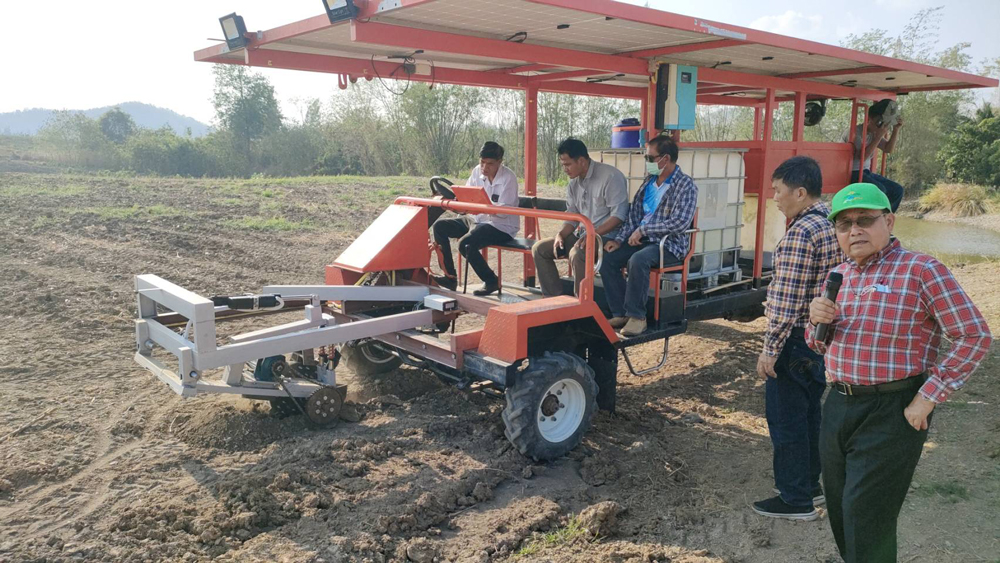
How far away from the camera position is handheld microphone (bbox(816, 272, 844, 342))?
2639 mm

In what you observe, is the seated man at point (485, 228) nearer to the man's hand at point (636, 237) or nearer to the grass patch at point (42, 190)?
the man's hand at point (636, 237)

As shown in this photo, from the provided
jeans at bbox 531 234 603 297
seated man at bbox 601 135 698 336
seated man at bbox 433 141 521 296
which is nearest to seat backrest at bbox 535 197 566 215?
seated man at bbox 433 141 521 296

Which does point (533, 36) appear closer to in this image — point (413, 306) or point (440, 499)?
point (413, 306)

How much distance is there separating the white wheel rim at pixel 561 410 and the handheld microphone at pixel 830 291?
214 cm

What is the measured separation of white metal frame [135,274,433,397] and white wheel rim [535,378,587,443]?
107 cm

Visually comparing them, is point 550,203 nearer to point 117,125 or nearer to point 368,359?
point 368,359

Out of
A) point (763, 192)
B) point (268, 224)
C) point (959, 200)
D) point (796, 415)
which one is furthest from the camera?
point (959, 200)

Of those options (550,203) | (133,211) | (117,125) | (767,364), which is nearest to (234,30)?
(550,203)

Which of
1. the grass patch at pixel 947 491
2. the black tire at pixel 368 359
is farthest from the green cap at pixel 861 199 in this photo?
the black tire at pixel 368 359

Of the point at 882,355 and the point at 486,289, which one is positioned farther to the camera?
the point at 486,289

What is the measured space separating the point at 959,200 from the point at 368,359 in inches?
903

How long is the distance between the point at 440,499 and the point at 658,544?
1.20m

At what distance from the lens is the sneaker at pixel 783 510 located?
13.0 feet

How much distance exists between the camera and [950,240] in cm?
1839
